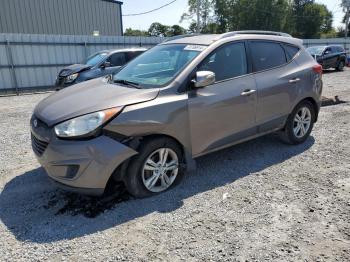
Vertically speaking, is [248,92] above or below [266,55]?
below

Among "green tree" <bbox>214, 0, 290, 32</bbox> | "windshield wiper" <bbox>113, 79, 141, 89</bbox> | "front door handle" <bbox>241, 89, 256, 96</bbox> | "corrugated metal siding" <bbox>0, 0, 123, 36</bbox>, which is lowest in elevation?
"front door handle" <bbox>241, 89, 256, 96</bbox>

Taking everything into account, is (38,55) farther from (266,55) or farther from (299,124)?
(299,124)

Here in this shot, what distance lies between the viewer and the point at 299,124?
17.6ft

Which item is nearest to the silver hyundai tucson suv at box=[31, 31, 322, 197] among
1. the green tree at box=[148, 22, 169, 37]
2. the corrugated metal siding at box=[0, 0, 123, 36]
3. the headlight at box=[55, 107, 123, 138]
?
the headlight at box=[55, 107, 123, 138]

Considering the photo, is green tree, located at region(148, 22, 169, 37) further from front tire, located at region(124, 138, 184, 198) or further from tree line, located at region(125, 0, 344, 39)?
front tire, located at region(124, 138, 184, 198)

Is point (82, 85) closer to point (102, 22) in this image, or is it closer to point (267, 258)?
point (267, 258)

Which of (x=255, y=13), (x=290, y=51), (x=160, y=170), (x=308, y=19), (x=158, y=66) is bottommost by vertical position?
(x=160, y=170)

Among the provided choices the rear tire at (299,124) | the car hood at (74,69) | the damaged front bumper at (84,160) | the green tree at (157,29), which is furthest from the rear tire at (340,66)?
the green tree at (157,29)

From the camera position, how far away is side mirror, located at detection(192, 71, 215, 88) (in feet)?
12.5

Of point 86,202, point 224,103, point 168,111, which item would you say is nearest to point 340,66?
point 224,103

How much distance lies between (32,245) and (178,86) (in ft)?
7.21

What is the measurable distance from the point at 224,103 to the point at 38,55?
494 inches

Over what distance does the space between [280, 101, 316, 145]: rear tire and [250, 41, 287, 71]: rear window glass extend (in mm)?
825

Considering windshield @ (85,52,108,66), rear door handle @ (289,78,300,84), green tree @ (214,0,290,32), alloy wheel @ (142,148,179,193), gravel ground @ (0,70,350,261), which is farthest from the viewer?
green tree @ (214,0,290,32)
